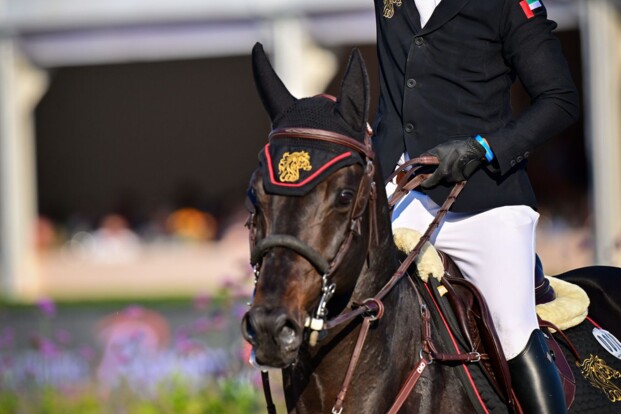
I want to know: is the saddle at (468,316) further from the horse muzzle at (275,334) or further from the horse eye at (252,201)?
the horse muzzle at (275,334)

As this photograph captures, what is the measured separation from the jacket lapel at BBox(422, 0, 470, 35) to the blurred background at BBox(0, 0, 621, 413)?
11.6 feet

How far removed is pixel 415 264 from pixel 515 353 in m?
0.42

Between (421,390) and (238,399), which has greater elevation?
(421,390)

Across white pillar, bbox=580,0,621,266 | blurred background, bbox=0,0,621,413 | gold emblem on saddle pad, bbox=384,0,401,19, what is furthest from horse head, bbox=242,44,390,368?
white pillar, bbox=580,0,621,266

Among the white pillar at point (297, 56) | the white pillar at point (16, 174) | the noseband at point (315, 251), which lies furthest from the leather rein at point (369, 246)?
the white pillar at point (16, 174)

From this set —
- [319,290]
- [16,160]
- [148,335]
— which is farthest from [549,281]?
[16,160]

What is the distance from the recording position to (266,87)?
3.17 meters

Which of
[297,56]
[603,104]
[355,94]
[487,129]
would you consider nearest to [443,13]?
[487,129]

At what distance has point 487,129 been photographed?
3557 millimetres

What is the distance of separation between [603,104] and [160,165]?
8.71 metres

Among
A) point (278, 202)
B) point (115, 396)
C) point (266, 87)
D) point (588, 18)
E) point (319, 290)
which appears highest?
point (588, 18)

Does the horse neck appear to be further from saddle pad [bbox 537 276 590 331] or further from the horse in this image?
saddle pad [bbox 537 276 590 331]

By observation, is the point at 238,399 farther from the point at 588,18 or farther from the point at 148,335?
the point at 588,18

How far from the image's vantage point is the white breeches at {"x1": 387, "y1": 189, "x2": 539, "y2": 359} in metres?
3.43
